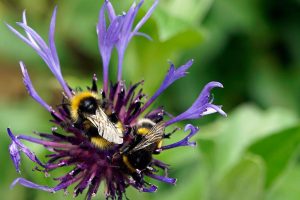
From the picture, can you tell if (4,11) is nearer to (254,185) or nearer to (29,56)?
(29,56)

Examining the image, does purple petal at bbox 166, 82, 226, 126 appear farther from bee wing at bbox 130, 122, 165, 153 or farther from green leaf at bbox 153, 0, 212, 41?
green leaf at bbox 153, 0, 212, 41

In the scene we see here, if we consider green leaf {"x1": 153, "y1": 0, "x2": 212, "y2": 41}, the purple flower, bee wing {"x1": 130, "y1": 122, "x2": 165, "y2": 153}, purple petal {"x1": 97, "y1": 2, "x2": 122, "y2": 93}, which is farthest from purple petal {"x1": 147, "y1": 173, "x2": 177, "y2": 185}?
green leaf {"x1": 153, "y1": 0, "x2": 212, "y2": 41}

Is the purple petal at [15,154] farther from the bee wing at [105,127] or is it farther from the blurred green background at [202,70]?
the blurred green background at [202,70]

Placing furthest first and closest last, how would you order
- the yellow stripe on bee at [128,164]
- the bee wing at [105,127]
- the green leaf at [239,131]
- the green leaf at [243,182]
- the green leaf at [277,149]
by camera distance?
1. the green leaf at [239,131]
2. the green leaf at [277,149]
3. the green leaf at [243,182]
4. the yellow stripe on bee at [128,164]
5. the bee wing at [105,127]

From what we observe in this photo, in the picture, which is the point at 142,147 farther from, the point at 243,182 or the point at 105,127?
the point at 243,182

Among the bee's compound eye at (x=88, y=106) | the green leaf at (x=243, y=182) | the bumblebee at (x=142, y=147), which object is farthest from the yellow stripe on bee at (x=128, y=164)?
the green leaf at (x=243, y=182)

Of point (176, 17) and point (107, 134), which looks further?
point (176, 17)

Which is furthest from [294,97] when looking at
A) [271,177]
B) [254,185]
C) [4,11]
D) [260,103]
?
[4,11]

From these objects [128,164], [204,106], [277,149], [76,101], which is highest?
[204,106]

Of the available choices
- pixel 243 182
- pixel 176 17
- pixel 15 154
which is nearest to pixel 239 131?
pixel 243 182
